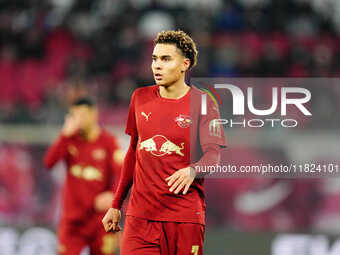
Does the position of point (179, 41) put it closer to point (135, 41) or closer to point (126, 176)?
point (126, 176)

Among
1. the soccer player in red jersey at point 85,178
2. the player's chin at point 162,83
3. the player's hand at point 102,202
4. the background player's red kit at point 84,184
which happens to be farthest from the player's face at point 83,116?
the player's chin at point 162,83

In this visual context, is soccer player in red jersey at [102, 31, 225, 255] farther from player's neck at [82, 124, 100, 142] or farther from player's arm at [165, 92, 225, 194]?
player's neck at [82, 124, 100, 142]

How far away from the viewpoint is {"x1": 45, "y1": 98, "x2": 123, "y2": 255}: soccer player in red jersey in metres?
7.01

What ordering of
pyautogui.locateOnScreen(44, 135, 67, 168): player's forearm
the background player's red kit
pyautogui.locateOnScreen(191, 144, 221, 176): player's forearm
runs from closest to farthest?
pyautogui.locateOnScreen(191, 144, 221, 176): player's forearm, the background player's red kit, pyautogui.locateOnScreen(44, 135, 67, 168): player's forearm

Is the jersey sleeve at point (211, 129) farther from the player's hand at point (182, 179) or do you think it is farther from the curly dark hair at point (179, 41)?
the curly dark hair at point (179, 41)

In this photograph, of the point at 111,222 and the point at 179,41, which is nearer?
the point at 179,41

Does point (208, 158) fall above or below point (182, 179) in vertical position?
above

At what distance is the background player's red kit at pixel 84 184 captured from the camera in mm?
7004

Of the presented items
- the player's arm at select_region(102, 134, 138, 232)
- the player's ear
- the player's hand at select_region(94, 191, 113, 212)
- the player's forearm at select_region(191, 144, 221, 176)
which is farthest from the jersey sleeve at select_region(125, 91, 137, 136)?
the player's hand at select_region(94, 191, 113, 212)

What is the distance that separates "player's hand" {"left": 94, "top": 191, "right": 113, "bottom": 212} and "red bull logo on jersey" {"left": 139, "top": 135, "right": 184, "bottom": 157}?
289 cm

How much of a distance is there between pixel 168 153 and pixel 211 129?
0.33m

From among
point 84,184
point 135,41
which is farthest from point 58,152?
point 135,41

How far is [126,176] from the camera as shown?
451cm

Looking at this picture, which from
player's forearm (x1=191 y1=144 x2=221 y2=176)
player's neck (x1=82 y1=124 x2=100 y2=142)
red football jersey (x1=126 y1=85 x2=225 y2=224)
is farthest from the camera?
player's neck (x1=82 y1=124 x2=100 y2=142)
